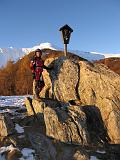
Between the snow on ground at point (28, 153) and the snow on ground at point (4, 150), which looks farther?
the snow on ground at point (4, 150)

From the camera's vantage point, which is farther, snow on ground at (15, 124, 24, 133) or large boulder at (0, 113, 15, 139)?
snow on ground at (15, 124, 24, 133)

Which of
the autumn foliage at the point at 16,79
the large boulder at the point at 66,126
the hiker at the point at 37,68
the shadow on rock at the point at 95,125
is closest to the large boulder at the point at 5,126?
the large boulder at the point at 66,126

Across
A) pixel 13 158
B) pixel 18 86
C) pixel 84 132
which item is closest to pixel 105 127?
pixel 84 132

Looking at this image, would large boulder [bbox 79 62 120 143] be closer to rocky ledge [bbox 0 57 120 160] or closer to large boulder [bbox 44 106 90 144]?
rocky ledge [bbox 0 57 120 160]

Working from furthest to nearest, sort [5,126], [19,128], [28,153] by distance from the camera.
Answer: [19,128], [5,126], [28,153]

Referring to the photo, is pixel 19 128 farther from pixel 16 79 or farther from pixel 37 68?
pixel 16 79

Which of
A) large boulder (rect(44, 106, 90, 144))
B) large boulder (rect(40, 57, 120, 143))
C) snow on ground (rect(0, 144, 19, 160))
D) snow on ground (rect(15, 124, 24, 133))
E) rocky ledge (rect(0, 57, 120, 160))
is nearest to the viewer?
snow on ground (rect(0, 144, 19, 160))

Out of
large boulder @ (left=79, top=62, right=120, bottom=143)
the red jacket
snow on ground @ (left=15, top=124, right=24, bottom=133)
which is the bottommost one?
snow on ground @ (left=15, top=124, right=24, bottom=133)

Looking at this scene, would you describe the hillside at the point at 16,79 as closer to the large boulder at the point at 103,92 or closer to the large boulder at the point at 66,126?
the large boulder at the point at 103,92

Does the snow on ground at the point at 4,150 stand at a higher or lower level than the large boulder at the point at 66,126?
lower

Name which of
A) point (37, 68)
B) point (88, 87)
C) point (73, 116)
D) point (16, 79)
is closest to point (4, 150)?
point (73, 116)

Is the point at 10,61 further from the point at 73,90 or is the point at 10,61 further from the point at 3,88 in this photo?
the point at 73,90

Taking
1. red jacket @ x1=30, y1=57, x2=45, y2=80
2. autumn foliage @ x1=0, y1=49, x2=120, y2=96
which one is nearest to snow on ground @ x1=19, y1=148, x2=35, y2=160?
red jacket @ x1=30, y1=57, x2=45, y2=80

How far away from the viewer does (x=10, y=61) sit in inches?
2638
